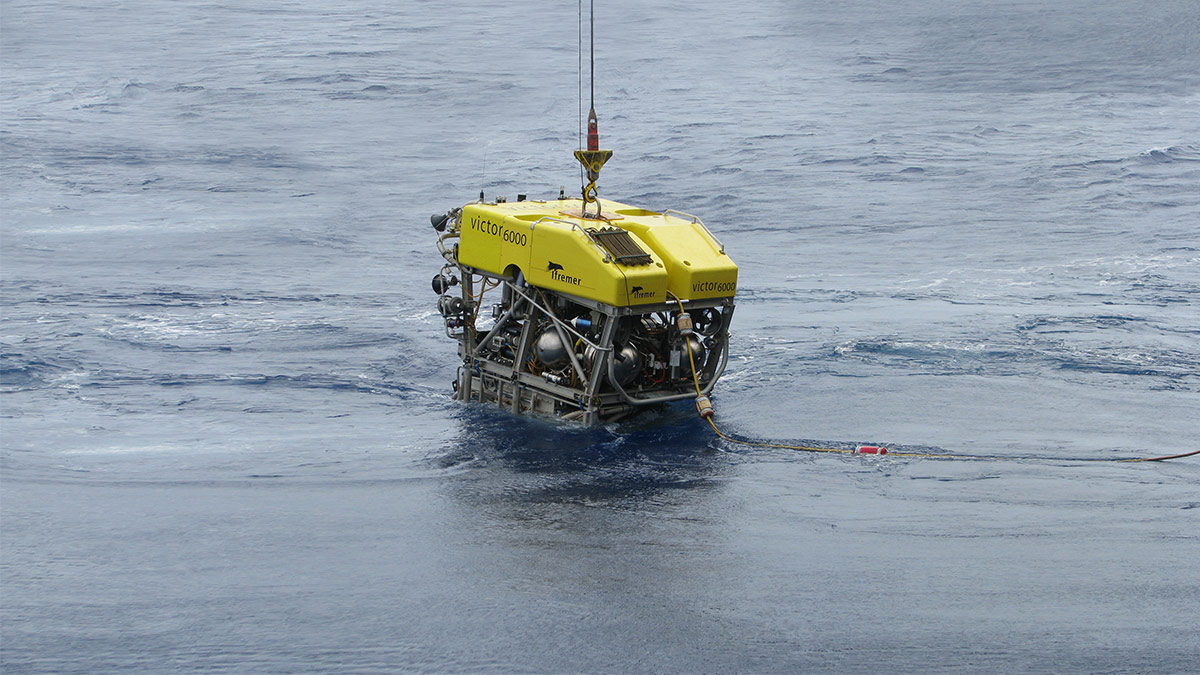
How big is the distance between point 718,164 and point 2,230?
63.1 feet

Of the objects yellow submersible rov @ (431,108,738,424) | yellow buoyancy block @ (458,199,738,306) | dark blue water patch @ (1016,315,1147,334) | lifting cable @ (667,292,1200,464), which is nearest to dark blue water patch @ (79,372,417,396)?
yellow submersible rov @ (431,108,738,424)

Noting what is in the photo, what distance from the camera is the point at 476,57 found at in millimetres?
55062

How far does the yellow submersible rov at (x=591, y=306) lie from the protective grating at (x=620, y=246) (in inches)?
0.8

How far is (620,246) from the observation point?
20047 mm

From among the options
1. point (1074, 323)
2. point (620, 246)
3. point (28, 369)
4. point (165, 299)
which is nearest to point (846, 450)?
point (620, 246)

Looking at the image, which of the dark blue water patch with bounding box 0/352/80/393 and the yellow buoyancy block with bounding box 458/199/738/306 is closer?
the yellow buoyancy block with bounding box 458/199/738/306

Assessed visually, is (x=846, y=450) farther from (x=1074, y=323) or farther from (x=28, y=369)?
(x=28, y=369)

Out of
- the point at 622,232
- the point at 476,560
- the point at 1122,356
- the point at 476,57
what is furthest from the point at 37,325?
the point at 476,57

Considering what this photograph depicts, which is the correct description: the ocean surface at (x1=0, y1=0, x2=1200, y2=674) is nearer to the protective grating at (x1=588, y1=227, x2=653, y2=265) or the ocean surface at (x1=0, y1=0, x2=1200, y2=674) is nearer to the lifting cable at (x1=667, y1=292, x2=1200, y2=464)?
the lifting cable at (x1=667, y1=292, x2=1200, y2=464)

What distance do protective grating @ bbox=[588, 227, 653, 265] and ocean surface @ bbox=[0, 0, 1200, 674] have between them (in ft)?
8.57

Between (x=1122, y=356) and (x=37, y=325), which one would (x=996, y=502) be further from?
(x=37, y=325)

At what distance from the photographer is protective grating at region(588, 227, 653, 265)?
19812 millimetres

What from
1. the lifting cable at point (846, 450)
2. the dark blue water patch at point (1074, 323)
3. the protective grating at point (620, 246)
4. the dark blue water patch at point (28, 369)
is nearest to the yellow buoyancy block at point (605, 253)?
the protective grating at point (620, 246)

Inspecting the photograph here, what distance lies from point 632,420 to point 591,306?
212 cm
